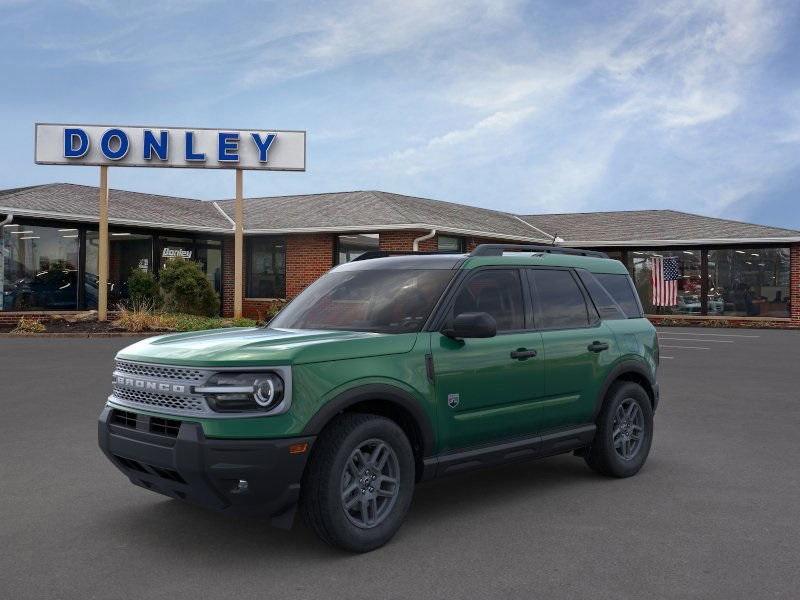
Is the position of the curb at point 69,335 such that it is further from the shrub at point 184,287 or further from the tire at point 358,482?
the tire at point 358,482

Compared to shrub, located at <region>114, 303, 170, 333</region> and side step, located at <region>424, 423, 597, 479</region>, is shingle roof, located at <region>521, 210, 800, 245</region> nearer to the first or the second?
shrub, located at <region>114, 303, 170, 333</region>

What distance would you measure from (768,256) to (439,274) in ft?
89.4

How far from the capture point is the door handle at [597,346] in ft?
20.8

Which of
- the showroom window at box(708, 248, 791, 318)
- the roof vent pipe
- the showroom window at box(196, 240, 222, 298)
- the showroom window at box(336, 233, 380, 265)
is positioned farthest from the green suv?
the showroom window at box(708, 248, 791, 318)

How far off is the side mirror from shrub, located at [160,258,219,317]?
823 inches

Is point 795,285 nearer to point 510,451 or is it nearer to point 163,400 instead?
point 510,451

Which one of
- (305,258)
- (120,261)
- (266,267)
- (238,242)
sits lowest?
(266,267)

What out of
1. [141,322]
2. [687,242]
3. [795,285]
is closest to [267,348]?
[141,322]

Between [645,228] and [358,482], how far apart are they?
29952mm

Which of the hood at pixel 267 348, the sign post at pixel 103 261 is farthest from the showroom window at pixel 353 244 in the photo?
the hood at pixel 267 348

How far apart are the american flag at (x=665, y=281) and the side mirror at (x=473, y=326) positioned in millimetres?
26847

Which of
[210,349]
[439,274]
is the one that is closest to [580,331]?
[439,274]

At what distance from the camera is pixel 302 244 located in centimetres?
2783

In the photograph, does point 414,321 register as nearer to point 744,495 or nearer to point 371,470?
point 371,470
